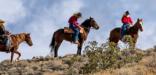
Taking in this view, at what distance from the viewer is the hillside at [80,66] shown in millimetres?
29575

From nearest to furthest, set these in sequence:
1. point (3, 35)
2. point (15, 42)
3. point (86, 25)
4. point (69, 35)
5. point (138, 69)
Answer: point (138, 69) < point (3, 35) < point (15, 42) < point (69, 35) < point (86, 25)

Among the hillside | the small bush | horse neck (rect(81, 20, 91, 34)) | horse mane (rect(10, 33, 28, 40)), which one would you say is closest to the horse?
horse neck (rect(81, 20, 91, 34))

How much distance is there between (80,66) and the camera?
35656mm

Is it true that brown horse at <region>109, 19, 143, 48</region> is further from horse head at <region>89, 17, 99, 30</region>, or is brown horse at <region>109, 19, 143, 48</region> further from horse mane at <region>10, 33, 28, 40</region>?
horse mane at <region>10, 33, 28, 40</region>

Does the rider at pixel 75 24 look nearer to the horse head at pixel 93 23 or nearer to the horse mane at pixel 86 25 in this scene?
the horse mane at pixel 86 25

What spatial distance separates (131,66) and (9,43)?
10.1m

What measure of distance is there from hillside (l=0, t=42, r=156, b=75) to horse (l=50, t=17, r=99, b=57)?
1.42 metres

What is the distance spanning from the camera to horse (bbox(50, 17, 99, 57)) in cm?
4034

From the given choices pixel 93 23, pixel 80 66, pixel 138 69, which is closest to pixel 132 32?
pixel 93 23

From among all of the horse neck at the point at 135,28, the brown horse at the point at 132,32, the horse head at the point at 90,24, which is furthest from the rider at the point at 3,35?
the horse neck at the point at 135,28

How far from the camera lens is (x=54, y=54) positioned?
4047cm

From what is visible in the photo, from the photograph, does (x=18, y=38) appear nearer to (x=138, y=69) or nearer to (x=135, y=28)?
(x=135, y=28)

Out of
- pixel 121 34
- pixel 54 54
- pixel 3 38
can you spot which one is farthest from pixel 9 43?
pixel 121 34

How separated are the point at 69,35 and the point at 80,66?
5069mm
